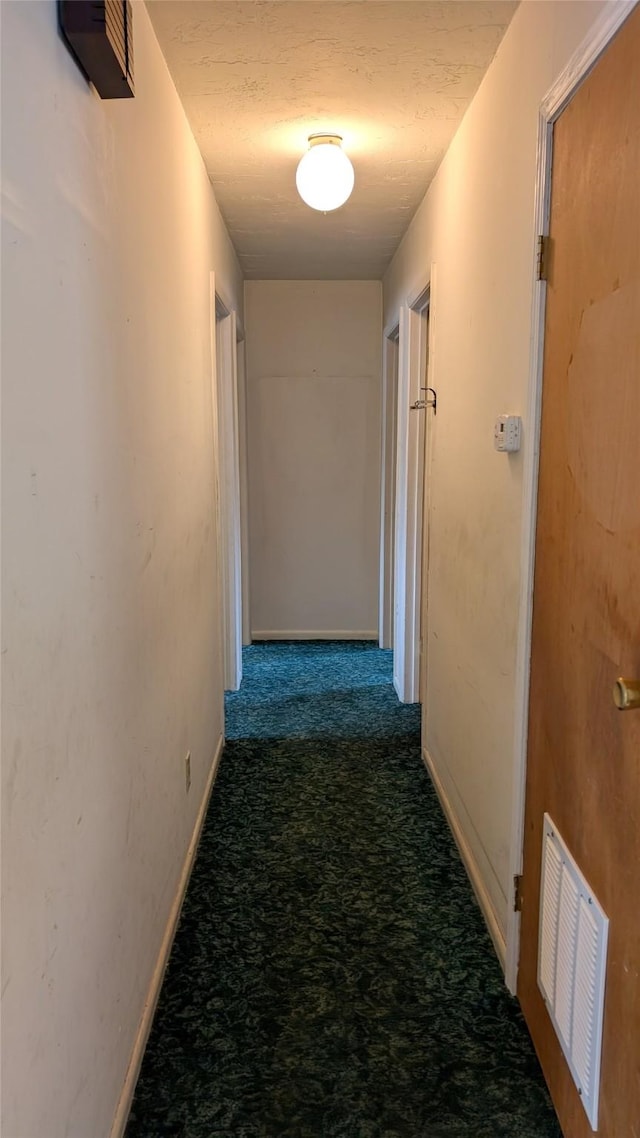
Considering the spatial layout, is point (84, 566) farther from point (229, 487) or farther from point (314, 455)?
point (314, 455)

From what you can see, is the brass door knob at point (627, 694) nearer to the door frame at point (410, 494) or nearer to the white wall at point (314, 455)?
the door frame at point (410, 494)

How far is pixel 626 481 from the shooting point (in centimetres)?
113

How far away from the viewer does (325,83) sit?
2.05 metres

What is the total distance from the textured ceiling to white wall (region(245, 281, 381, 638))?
141 cm

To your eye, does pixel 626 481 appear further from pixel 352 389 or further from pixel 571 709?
pixel 352 389

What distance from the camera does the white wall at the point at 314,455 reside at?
4.66 metres

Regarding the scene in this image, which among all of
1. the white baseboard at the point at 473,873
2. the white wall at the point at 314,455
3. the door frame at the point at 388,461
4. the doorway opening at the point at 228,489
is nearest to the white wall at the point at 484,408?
the white baseboard at the point at 473,873

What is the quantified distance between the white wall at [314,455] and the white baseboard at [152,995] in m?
2.45

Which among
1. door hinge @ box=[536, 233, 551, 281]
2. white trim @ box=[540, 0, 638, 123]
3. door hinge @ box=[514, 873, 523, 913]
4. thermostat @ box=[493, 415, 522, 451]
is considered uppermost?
white trim @ box=[540, 0, 638, 123]

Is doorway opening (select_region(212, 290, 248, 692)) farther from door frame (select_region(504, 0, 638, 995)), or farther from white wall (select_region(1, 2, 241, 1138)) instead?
door frame (select_region(504, 0, 638, 995))

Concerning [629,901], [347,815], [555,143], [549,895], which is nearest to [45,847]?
[629,901]

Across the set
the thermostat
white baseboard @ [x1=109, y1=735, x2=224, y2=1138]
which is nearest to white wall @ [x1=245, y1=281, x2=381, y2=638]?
white baseboard @ [x1=109, y1=735, x2=224, y2=1138]

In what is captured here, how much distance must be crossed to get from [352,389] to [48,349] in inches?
150

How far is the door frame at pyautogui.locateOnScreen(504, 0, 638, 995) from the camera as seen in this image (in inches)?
56.2
